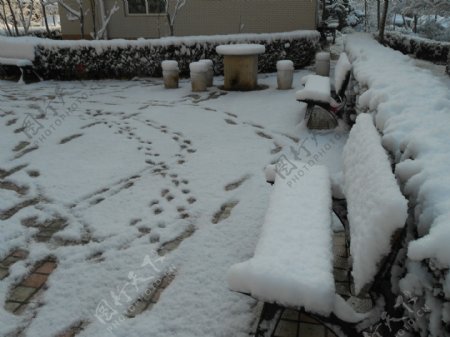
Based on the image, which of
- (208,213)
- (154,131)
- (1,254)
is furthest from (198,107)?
(1,254)

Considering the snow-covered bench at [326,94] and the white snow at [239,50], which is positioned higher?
the white snow at [239,50]

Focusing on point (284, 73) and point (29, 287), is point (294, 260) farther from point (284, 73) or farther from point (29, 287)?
point (284, 73)

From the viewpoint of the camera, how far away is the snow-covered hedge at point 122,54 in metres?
11.1

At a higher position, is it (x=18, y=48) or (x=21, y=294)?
(x=18, y=48)

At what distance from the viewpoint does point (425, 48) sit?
45.5 feet

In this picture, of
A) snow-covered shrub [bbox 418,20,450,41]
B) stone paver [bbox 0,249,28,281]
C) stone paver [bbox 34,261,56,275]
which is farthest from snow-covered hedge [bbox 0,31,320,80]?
snow-covered shrub [bbox 418,20,450,41]

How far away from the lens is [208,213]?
382 centimetres

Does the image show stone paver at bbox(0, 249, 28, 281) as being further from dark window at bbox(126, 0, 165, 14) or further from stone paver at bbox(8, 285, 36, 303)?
dark window at bbox(126, 0, 165, 14)

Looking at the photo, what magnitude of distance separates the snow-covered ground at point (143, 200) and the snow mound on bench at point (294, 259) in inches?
25.5

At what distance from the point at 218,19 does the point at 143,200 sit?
13.0 meters

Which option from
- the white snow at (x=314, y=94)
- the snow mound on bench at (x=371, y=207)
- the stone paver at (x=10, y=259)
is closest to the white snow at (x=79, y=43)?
the white snow at (x=314, y=94)

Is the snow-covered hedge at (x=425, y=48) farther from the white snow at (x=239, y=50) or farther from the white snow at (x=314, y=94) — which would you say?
the white snow at (x=314, y=94)

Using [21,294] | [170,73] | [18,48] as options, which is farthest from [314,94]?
[18,48]

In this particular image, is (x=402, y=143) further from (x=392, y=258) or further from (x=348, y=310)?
(x=348, y=310)
